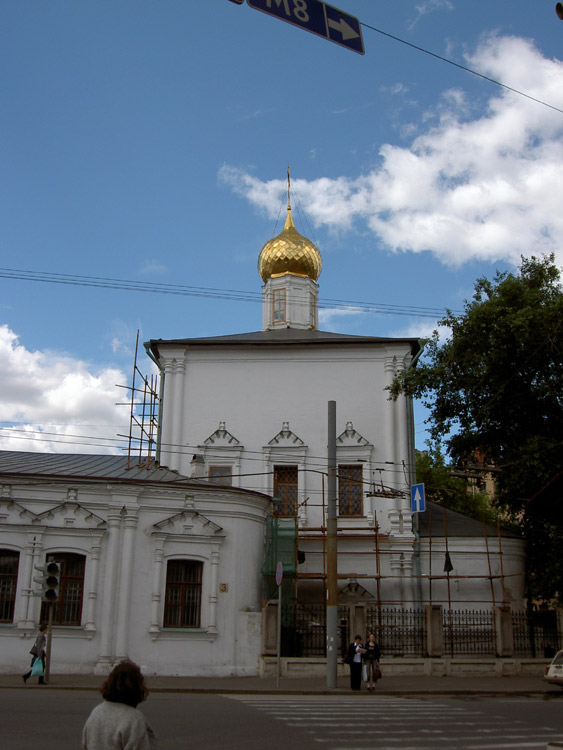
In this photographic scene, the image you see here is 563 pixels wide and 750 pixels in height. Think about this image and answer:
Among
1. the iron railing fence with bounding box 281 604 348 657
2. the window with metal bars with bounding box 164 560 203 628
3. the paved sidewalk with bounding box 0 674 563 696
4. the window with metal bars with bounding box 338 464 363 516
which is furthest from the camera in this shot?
the window with metal bars with bounding box 338 464 363 516

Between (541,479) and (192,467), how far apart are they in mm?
10944

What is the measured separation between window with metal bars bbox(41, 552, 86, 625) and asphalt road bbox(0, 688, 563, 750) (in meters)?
4.62

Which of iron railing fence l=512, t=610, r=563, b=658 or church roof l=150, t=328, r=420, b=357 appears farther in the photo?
church roof l=150, t=328, r=420, b=357

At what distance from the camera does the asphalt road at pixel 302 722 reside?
30.9 ft

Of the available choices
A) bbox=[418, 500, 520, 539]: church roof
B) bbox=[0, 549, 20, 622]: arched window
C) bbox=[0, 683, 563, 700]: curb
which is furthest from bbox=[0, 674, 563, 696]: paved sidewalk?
bbox=[418, 500, 520, 539]: church roof

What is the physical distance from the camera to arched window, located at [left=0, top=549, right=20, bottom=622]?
1970 cm

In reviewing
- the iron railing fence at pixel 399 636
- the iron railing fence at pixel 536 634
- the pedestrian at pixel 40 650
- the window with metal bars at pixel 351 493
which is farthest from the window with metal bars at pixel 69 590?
the iron railing fence at pixel 536 634

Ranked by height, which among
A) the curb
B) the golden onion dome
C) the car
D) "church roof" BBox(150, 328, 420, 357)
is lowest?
the curb

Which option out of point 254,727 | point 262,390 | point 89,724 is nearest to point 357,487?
point 262,390

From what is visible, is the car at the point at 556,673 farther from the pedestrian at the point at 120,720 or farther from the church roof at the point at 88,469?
the pedestrian at the point at 120,720

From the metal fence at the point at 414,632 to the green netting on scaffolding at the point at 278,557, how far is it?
86 centimetres

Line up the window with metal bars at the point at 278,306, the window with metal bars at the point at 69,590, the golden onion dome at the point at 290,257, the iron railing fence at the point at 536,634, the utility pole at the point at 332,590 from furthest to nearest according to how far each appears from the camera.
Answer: the golden onion dome at the point at 290,257, the window with metal bars at the point at 278,306, the iron railing fence at the point at 536,634, the window with metal bars at the point at 69,590, the utility pole at the point at 332,590

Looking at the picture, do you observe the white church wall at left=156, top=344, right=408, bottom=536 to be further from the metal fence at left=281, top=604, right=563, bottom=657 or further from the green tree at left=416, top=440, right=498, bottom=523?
the green tree at left=416, top=440, right=498, bottom=523

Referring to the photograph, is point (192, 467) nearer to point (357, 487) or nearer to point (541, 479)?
point (357, 487)
